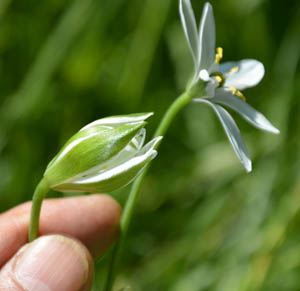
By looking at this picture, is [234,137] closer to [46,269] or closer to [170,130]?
[46,269]

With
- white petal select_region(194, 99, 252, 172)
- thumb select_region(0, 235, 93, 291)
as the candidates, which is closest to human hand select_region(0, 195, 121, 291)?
thumb select_region(0, 235, 93, 291)

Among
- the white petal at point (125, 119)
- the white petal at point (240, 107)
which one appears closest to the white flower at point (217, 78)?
the white petal at point (240, 107)

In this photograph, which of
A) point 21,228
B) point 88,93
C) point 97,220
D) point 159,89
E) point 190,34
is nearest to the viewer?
point 190,34

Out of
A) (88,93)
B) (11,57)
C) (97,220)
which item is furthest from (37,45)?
(97,220)

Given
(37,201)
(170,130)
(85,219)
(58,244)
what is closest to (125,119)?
(37,201)

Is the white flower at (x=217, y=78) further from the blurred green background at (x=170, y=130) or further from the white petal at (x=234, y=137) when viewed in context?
the blurred green background at (x=170, y=130)

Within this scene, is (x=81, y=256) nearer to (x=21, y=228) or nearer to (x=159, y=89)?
(x=21, y=228)

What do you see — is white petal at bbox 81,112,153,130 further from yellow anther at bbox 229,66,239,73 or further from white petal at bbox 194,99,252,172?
yellow anther at bbox 229,66,239,73
